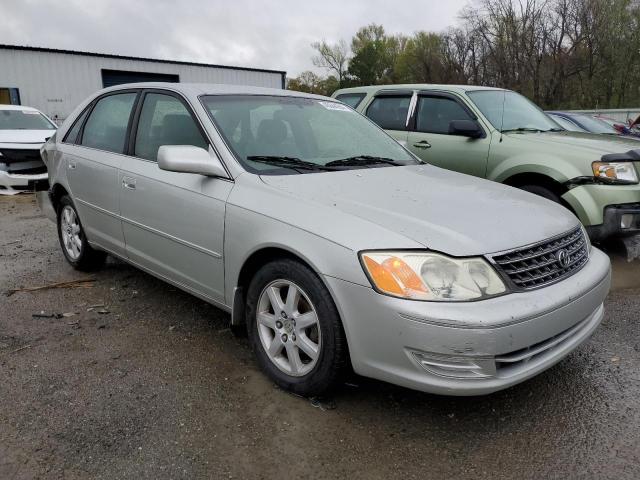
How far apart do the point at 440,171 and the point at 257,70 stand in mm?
26910

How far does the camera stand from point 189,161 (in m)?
2.97

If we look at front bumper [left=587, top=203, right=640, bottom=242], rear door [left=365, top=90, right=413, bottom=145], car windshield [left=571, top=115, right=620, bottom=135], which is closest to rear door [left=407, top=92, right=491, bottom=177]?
rear door [left=365, top=90, right=413, bottom=145]

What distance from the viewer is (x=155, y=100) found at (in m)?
3.78

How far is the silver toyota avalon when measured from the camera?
2.26 meters

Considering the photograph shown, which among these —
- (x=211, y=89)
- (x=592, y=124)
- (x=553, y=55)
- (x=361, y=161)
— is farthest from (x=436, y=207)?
(x=553, y=55)

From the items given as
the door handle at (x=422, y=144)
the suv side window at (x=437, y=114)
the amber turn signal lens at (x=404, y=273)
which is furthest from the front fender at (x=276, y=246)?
the suv side window at (x=437, y=114)

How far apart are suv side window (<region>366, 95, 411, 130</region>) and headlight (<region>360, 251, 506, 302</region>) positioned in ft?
14.4

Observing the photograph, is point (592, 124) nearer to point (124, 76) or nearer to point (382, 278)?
point (382, 278)

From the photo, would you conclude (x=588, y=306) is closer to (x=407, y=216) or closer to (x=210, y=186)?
(x=407, y=216)

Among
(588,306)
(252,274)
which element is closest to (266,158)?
(252,274)

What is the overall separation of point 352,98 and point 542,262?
16.8ft

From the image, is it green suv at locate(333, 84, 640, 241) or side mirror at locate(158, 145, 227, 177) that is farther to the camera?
green suv at locate(333, 84, 640, 241)

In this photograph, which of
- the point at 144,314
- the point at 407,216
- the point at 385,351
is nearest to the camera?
the point at 385,351

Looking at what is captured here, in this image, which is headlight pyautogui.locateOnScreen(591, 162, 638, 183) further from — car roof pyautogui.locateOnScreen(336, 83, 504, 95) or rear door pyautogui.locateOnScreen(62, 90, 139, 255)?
rear door pyautogui.locateOnScreen(62, 90, 139, 255)
